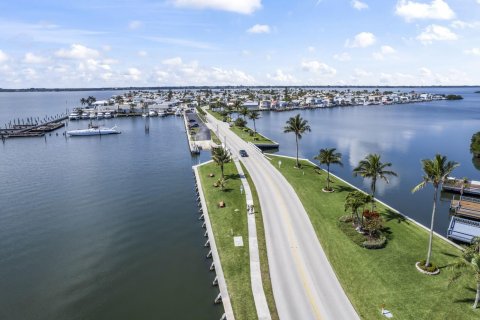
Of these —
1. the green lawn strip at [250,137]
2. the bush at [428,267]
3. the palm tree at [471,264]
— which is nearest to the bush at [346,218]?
the bush at [428,267]

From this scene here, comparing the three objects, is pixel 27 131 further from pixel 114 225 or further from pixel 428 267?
pixel 428 267

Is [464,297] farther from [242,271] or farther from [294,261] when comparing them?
[242,271]

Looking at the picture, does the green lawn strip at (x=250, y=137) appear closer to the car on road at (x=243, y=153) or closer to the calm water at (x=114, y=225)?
the calm water at (x=114, y=225)

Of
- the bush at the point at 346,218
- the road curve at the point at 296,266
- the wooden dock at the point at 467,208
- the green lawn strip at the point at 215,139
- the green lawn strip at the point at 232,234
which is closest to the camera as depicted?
the road curve at the point at 296,266

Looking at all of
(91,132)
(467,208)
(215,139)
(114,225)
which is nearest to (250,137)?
(215,139)

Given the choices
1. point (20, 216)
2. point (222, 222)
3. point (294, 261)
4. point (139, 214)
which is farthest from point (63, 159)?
point (294, 261)

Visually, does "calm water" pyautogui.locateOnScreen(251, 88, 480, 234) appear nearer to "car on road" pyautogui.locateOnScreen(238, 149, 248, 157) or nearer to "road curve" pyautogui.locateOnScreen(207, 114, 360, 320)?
"car on road" pyautogui.locateOnScreen(238, 149, 248, 157)
